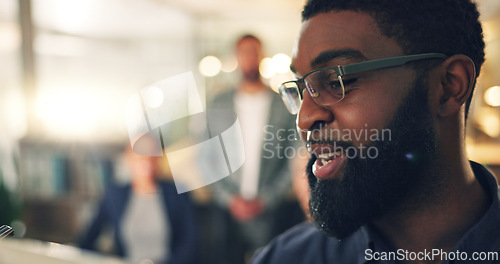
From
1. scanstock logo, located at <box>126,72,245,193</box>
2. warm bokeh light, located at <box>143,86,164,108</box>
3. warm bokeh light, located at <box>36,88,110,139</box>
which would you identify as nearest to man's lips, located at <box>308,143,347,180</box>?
scanstock logo, located at <box>126,72,245,193</box>

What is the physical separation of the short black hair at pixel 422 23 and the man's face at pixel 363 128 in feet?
0.06

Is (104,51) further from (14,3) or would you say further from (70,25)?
(14,3)

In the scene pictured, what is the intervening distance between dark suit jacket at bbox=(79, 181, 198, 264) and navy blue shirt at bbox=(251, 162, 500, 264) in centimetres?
112

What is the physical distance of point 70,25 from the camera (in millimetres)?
4129

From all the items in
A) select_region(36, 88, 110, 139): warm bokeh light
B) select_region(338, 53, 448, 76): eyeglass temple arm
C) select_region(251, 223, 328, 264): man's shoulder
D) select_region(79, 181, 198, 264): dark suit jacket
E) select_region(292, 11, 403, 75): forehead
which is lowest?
select_region(79, 181, 198, 264): dark suit jacket

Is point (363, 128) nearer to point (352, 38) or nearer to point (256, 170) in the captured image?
point (352, 38)

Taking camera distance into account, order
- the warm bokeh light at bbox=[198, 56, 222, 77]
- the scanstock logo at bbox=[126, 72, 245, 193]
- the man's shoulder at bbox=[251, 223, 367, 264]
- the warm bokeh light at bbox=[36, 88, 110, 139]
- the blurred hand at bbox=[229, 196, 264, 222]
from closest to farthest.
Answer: the man's shoulder at bbox=[251, 223, 367, 264] < the scanstock logo at bbox=[126, 72, 245, 193] < the blurred hand at bbox=[229, 196, 264, 222] < the warm bokeh light at bbox=[36, 88, 110, 139] < the warm bokeh light at bbox=[198, 56, 222, 77]

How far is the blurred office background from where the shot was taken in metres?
3.19

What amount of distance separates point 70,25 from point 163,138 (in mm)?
3447

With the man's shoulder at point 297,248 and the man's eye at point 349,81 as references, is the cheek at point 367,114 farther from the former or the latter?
the man's shoulder at point 297,248

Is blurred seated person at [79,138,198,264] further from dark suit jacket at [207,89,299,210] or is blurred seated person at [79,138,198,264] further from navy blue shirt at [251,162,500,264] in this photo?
navy blue shirt at [251,162,500,264]

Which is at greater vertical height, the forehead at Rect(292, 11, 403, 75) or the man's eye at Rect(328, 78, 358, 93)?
the forehead at Rect(292, 11, 403, 75)

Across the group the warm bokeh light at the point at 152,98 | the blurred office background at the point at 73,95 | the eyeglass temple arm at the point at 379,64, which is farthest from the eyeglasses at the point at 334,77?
the blurred office background at the point at 73,95

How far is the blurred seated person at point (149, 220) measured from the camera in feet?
6.70
